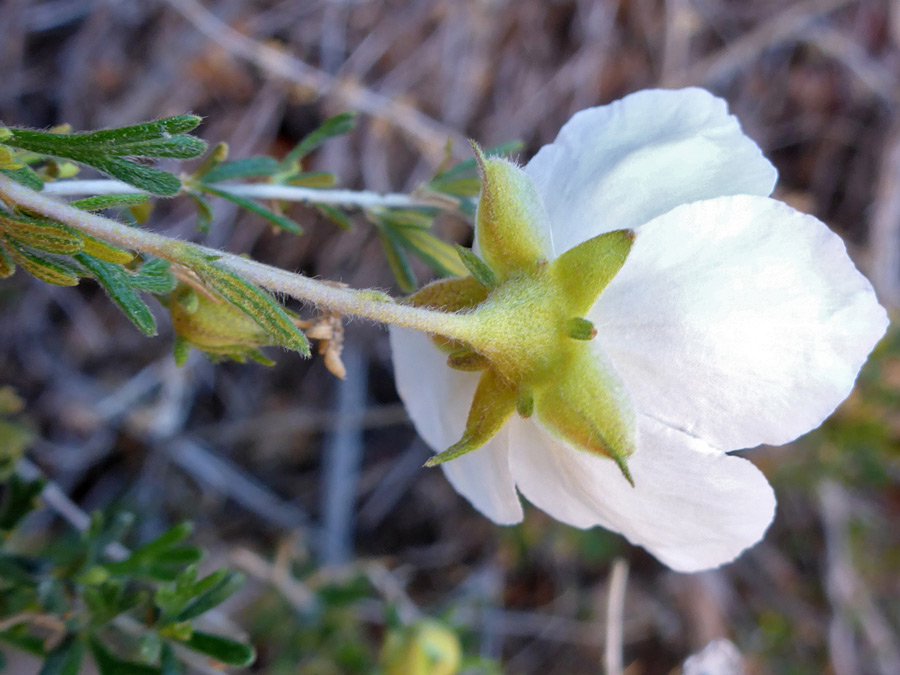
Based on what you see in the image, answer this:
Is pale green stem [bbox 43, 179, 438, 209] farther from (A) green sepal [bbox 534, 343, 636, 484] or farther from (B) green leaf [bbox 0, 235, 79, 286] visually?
(A) green sepal [bbox 534, 343, 636, 484]

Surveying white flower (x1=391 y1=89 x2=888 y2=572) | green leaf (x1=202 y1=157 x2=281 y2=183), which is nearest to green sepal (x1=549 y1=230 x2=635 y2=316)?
white flower (x1=391 y1=89 x2=888 y2=572)

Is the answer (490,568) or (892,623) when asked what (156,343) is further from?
(892,623)

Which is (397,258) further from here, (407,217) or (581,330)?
(581,330)

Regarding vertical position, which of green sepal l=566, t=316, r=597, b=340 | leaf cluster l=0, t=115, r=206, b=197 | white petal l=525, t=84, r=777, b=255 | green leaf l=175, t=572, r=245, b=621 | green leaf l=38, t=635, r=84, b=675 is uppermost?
leaf cluster l=0, t=115, r=206, b=197

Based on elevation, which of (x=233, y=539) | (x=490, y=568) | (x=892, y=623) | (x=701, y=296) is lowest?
(x=892, y=623)

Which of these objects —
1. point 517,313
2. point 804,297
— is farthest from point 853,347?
point 517,313

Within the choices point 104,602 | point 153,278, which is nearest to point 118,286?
point 153,278
